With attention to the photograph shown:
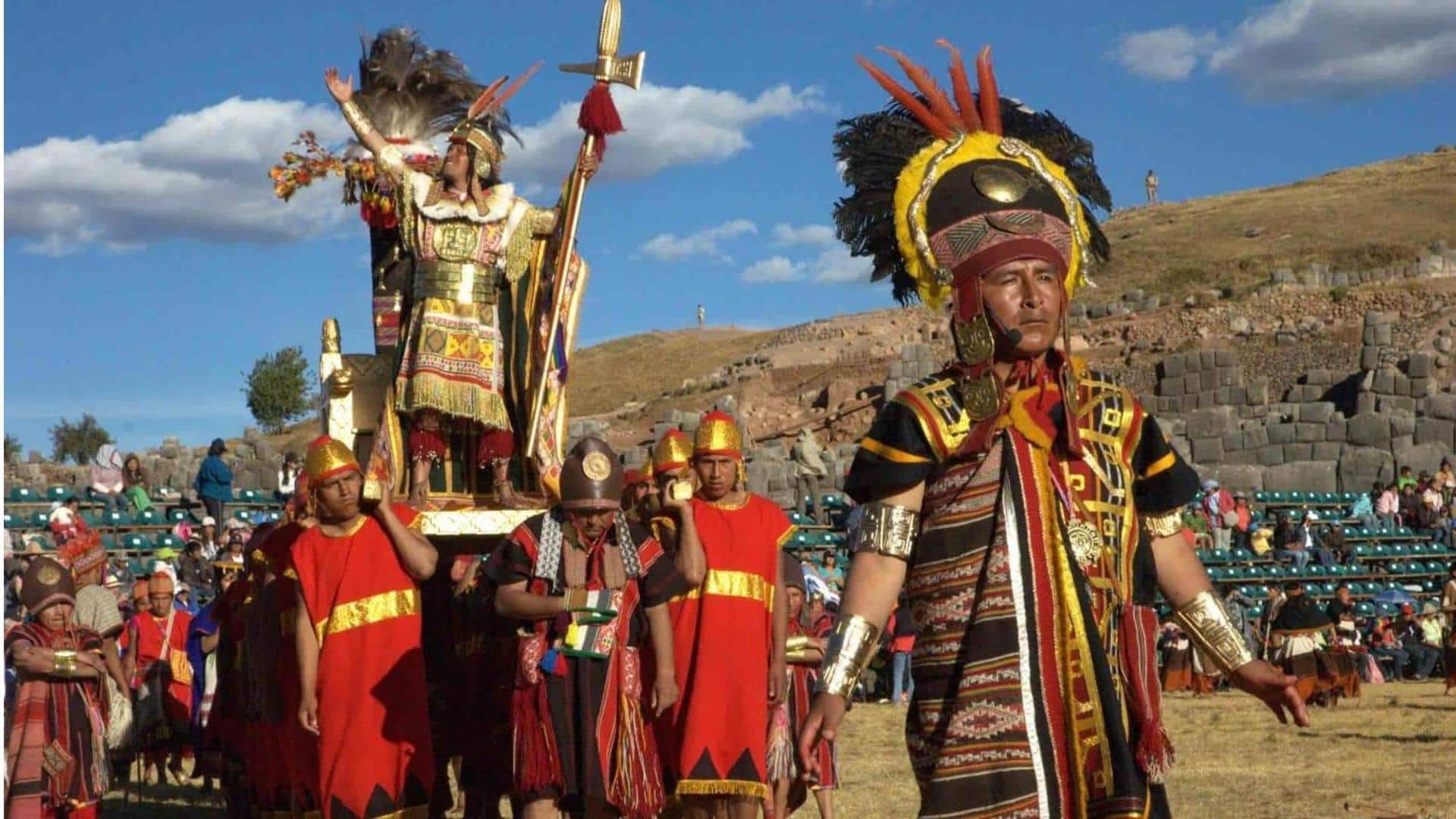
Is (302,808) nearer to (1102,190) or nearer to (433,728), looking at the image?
(433,728)

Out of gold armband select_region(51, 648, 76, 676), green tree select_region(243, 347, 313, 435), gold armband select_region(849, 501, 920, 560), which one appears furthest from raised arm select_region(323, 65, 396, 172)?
green tree select_region(243, 347, 313, 435)

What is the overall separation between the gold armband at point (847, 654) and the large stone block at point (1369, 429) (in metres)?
38.6

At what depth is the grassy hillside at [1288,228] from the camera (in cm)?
7450

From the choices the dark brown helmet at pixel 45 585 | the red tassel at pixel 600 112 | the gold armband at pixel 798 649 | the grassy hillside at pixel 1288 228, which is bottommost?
the gold armband at pixel 798 649

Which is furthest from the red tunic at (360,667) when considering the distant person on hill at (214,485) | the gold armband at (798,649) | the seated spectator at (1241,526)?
the seated spectator at (1241,526)

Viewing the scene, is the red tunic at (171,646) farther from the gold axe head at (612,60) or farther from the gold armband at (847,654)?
the gold armband at (847,654)

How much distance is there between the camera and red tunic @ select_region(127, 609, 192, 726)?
13.9m

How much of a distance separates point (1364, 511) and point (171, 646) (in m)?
24.2

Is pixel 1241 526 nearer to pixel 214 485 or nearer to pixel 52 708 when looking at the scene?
pixel 214 485

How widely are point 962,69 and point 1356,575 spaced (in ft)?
83.9

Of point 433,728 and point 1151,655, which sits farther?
point 433,728

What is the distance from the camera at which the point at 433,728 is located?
10055mm

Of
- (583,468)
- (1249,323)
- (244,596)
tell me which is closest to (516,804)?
(583,468)

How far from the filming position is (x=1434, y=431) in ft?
135
